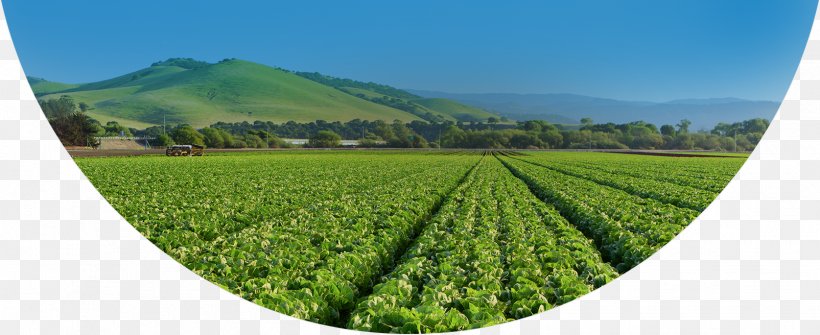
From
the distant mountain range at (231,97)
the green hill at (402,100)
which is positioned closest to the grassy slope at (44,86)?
the distant mountain range at (231,97)

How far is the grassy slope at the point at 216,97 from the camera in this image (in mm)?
3287

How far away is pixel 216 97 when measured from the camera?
4652 mm

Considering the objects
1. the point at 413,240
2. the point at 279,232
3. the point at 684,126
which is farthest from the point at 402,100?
the point at 413,240

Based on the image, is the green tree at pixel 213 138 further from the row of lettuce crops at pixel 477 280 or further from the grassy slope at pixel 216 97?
the row of lettuce crops at pixel 477 280

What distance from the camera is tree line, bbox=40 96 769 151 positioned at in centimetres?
276

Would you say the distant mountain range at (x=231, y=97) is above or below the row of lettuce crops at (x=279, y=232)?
above

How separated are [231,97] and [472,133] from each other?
2.64m

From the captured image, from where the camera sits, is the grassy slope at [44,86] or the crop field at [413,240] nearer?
the grassy slope at [44,86]

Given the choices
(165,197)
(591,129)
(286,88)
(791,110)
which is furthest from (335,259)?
(165,197)

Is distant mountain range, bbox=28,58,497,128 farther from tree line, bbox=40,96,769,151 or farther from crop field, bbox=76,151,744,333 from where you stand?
crop field, bbox=76,151,744,333

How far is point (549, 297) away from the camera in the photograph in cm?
321

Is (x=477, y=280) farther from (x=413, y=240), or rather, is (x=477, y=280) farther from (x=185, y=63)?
(x=413, y=240)

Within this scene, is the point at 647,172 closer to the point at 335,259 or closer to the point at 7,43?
the point at 335,259

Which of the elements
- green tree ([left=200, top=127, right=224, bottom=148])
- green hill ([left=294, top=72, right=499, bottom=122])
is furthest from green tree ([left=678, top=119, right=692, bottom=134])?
green tree ([left=200, top=127, right=224, bottom=148])
